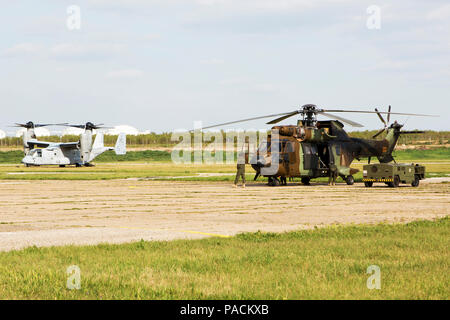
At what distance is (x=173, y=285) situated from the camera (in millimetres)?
8422

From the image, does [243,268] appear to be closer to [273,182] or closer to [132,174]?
[273,182]

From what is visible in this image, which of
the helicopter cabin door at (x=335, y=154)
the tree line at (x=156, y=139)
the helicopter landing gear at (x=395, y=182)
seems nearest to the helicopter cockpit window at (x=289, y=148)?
the helicopter cabin door at (x=335, y=154)

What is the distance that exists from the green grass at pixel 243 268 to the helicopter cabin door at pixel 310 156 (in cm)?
2329

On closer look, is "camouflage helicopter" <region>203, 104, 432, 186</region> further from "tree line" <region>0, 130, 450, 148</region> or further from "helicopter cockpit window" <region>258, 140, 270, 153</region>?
"tree line" <region>0, 130, 450, 148</region>

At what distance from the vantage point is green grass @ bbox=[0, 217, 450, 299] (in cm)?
801

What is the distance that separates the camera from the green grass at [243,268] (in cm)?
801

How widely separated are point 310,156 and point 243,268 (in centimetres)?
2792

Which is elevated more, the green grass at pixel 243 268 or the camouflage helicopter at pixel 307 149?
the camouflage helicopter at pixel 307 149

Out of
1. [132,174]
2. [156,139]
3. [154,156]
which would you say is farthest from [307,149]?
[156,139]

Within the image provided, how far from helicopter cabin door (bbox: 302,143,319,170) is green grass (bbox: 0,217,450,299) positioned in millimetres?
23288

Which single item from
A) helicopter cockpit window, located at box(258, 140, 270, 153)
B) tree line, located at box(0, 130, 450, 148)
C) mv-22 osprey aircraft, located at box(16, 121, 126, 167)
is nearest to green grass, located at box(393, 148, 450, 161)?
tree line, located at box(0, 130, 450, 148)

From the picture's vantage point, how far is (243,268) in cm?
962

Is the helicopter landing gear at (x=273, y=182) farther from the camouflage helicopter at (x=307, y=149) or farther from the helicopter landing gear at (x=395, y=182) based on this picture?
the helicopter landing gear at (x=395, y=182)
